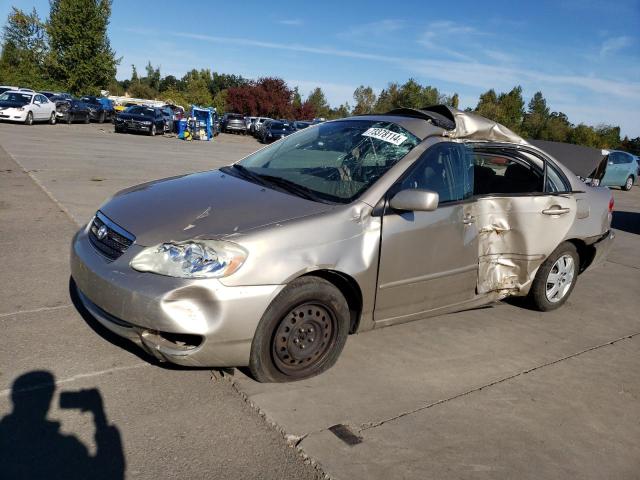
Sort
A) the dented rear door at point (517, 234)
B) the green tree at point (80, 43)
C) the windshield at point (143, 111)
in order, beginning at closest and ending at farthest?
the dented rear door at point (517, 234) → the windshield at point (143, 111) → the green tree at point (80, 43)

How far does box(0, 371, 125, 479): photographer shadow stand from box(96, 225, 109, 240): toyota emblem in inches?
37.0

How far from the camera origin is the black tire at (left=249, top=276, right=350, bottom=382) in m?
3.12

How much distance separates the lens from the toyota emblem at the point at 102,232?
342 cm

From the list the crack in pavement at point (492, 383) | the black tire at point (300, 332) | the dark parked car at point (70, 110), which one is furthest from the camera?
the dark parked car at point (70, 110)

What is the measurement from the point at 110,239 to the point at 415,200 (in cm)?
191

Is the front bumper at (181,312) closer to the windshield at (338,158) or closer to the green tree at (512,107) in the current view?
the windshield at (338,158)

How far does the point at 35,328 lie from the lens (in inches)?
147

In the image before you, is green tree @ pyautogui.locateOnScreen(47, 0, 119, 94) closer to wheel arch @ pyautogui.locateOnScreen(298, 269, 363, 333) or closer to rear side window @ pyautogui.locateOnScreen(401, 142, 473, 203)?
rear side window @ pyautogui.locateOnScreen(401, 142, 473, 203)

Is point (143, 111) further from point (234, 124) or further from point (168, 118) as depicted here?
point (234, 124)

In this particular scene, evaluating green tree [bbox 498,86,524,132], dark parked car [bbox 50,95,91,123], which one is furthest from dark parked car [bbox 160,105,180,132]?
green tree [bbox 498,86,524,132]

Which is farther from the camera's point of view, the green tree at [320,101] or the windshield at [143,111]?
the green tree at [320,101]

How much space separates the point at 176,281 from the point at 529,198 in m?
3.11

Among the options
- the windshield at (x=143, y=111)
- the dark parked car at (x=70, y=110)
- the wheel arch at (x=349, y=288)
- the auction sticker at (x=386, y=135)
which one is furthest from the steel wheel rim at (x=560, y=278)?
the dark parked car at (x=70, y=110)

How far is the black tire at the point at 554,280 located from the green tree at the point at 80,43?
49.7 meters
